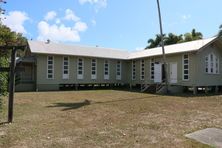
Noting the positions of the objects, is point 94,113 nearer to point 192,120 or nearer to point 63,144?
point 192,120

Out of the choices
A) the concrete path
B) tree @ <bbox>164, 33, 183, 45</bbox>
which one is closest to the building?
the concrete path

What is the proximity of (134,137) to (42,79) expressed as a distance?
741 inches

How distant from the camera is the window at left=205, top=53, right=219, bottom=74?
2162 cm

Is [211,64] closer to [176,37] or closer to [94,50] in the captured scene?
[94,50]

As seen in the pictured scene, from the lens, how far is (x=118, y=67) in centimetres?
2897

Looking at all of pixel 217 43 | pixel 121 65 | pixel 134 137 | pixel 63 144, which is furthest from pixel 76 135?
pixel 121 65

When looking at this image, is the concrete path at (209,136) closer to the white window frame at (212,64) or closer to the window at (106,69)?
the white window frame at (212,64)

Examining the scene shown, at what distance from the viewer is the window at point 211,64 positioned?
21.6 metres

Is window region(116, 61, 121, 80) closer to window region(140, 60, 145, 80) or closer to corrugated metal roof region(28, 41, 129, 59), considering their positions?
corrugated metal roof region(28, 41, 129, 59)

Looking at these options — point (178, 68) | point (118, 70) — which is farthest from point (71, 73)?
point (178, 68)

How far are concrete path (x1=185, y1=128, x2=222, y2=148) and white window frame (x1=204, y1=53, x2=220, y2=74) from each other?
14.7 metres

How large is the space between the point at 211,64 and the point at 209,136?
632 inches

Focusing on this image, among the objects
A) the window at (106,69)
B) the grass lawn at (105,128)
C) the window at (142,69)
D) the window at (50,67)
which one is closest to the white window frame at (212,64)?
the window at (142,69)

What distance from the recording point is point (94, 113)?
10688mm
